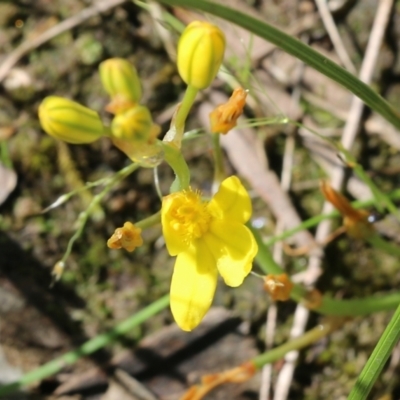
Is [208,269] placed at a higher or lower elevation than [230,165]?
higher


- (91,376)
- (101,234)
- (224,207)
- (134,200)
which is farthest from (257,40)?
(91,376)

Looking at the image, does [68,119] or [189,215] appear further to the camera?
[189,215]

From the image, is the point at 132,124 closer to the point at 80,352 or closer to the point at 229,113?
the point at 229,113

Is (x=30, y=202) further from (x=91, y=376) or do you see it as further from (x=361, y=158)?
(x=361, y=158)

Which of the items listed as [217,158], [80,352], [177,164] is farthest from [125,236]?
[80,352]

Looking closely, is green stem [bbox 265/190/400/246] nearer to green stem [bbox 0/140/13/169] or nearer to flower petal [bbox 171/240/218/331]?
flower petal [bbox 171/240/218/331]

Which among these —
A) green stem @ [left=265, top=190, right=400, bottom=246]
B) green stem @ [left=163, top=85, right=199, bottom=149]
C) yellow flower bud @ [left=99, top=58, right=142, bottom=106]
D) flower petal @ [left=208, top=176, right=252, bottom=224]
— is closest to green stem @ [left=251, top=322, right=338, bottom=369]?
green stem @ [left=265, top=190, right=400, bottom=246]
